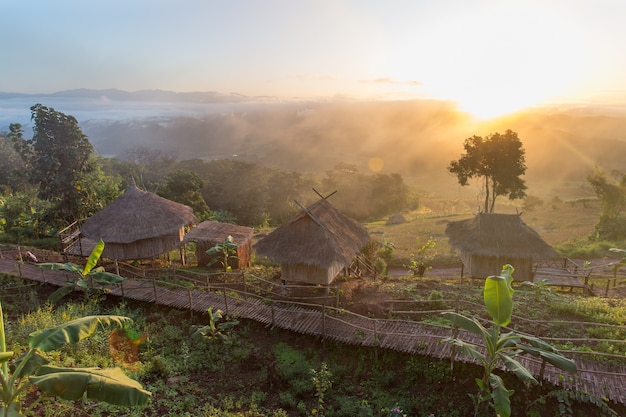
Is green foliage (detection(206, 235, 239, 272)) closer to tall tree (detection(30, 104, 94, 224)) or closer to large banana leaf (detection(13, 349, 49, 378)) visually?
tall tree (detection(30, 104, 94, 224))

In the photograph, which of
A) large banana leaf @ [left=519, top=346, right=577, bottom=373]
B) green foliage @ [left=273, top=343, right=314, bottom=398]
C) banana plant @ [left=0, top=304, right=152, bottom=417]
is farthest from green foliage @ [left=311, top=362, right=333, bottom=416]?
large banana leaf @ [left=519, top=346, right=577, bottom=373]

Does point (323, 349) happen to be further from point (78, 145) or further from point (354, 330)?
point (78, 145)

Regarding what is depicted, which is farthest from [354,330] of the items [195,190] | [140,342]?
[195,190]

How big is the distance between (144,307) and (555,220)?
34.8 metres

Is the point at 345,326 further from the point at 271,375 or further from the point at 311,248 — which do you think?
the point at 311,248

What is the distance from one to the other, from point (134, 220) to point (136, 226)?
0.33m

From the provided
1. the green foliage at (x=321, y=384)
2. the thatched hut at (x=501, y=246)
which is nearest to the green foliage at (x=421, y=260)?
the thatched hut at (x=501, y=246)

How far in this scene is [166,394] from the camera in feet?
26.8

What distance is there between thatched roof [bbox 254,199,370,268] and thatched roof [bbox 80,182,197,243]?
5856mm

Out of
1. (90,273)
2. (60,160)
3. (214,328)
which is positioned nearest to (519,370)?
(214,328)

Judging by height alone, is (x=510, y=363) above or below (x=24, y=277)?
above

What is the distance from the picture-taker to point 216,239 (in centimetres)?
1861

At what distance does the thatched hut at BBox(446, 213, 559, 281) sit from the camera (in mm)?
16125

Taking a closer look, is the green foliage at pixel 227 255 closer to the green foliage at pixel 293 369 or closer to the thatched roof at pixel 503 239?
the green foliage at pixel 293 369
